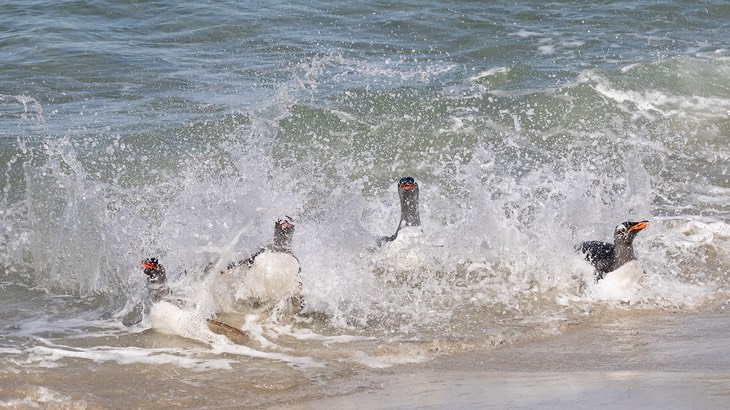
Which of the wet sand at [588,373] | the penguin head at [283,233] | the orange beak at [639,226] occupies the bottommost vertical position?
the wet sand at [588,373]

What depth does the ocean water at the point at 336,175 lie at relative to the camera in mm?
8000

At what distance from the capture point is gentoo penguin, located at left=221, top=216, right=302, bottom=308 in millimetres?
8758

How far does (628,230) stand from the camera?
9.09 meters

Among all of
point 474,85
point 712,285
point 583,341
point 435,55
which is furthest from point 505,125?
point 583,341

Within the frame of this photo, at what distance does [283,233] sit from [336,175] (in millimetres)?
3985

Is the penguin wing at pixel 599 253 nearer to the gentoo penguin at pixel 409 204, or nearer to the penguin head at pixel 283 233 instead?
the gentoo penguin at pixel 409 204

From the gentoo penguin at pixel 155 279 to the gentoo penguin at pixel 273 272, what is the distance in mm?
726

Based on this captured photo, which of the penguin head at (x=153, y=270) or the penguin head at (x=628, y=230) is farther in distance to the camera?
the penguin head at (x=628, y=230)

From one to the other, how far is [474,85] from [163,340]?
897cm

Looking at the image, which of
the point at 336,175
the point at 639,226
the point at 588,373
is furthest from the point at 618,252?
the point at 336,175

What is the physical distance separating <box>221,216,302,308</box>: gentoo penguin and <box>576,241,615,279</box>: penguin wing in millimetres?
2525

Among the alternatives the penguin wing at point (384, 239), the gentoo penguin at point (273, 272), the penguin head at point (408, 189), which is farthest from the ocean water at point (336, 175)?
the penguin head at point (408, 189)

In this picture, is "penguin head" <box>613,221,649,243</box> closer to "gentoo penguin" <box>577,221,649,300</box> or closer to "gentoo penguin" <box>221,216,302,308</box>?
"gentoo penguin" <box>577,221,649,300</box>

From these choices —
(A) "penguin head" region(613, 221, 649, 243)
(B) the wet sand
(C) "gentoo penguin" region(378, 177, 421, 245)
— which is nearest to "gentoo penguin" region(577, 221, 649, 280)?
(A) "penguin head" region(613, 221, 649, 243)
